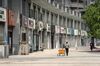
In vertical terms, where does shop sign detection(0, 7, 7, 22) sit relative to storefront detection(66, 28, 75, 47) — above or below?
above

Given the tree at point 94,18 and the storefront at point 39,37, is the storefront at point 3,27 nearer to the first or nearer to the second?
the tree at point 94,18

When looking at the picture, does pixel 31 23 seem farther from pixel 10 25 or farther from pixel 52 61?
pixel 52 61

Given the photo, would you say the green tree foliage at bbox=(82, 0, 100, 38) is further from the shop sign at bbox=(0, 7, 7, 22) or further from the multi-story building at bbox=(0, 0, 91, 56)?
the shop sign at bbox=(0, 7, 7, 22)

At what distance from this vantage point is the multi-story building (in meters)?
47.2

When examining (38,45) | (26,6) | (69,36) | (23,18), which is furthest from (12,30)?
(69,36)

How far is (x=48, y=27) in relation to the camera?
220ft

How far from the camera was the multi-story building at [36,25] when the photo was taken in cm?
4722

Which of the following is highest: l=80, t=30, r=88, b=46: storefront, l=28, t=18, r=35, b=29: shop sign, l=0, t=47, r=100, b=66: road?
l=28, t=18, r=35, b=29: shop sign

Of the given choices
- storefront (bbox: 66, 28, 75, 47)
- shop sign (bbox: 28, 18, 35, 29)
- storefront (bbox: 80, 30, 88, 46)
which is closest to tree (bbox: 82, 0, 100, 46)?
shop sign (bbox: 28, 18, 35, 29)

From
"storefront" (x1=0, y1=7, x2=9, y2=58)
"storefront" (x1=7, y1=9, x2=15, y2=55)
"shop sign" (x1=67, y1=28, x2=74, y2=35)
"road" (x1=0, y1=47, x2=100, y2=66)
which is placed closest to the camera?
"road" (x1=0, y1=47, x2=100, y2=66)

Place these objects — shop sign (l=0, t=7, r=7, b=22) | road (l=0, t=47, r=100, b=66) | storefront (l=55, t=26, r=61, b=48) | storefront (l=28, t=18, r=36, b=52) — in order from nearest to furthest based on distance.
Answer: road (l=0, t=47, r=100, b=66)
shop sign (l=0, t=7, r=7, b=22)
storefront (l=28, t=18, r=36, b=52)
storefront (l=55, t=26, r=61, b=48)

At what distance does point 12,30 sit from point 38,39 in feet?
45.1

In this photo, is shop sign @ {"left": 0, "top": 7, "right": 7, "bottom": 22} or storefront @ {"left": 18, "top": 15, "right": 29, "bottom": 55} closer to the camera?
shop sign @ {"left": 0, "top": 7, "right": 7, "bottom": 22}

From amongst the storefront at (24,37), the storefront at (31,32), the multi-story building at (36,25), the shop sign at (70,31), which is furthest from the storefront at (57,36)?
the storefront at (24,37)
